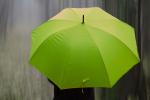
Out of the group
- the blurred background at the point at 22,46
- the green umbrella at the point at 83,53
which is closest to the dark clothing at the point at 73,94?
the green umbrella at the point at 83,53

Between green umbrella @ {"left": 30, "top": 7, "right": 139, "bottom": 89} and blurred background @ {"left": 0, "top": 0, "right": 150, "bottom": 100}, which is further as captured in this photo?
blurred background @ {"left": 0, "top": 0, "right": 150, "bottom": 100}

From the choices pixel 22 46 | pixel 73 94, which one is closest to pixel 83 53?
pixel 73 94

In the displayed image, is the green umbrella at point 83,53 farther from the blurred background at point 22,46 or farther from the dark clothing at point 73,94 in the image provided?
the blurred background at point 22,46

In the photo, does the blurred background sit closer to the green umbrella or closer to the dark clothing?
the dark clothing

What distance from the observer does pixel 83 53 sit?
333 cm

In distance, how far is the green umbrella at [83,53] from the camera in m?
3.33

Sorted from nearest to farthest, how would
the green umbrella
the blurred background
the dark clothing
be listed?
the green umbrella, the dark clothing, the blurred background

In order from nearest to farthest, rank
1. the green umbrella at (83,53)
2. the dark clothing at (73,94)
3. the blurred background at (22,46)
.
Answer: the green umbrella at (83,53), the dark clothing at (73,94), the blurred background at (22,46)

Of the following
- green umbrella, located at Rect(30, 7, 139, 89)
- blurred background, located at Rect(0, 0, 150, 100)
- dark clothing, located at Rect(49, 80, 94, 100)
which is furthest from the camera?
blurred background, located at Rect(0, 0, 150, 100)

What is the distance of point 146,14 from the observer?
4.89 meters

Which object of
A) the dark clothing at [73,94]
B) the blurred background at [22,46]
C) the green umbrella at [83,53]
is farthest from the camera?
the blurred background at [22,46]

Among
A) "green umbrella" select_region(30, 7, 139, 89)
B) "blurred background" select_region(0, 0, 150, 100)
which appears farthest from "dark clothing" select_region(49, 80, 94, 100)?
"blurred background" select_region(0, 0, 150, 100)

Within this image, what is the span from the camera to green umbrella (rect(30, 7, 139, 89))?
10.9 feet

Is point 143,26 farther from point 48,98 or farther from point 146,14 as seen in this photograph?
point 48,98
